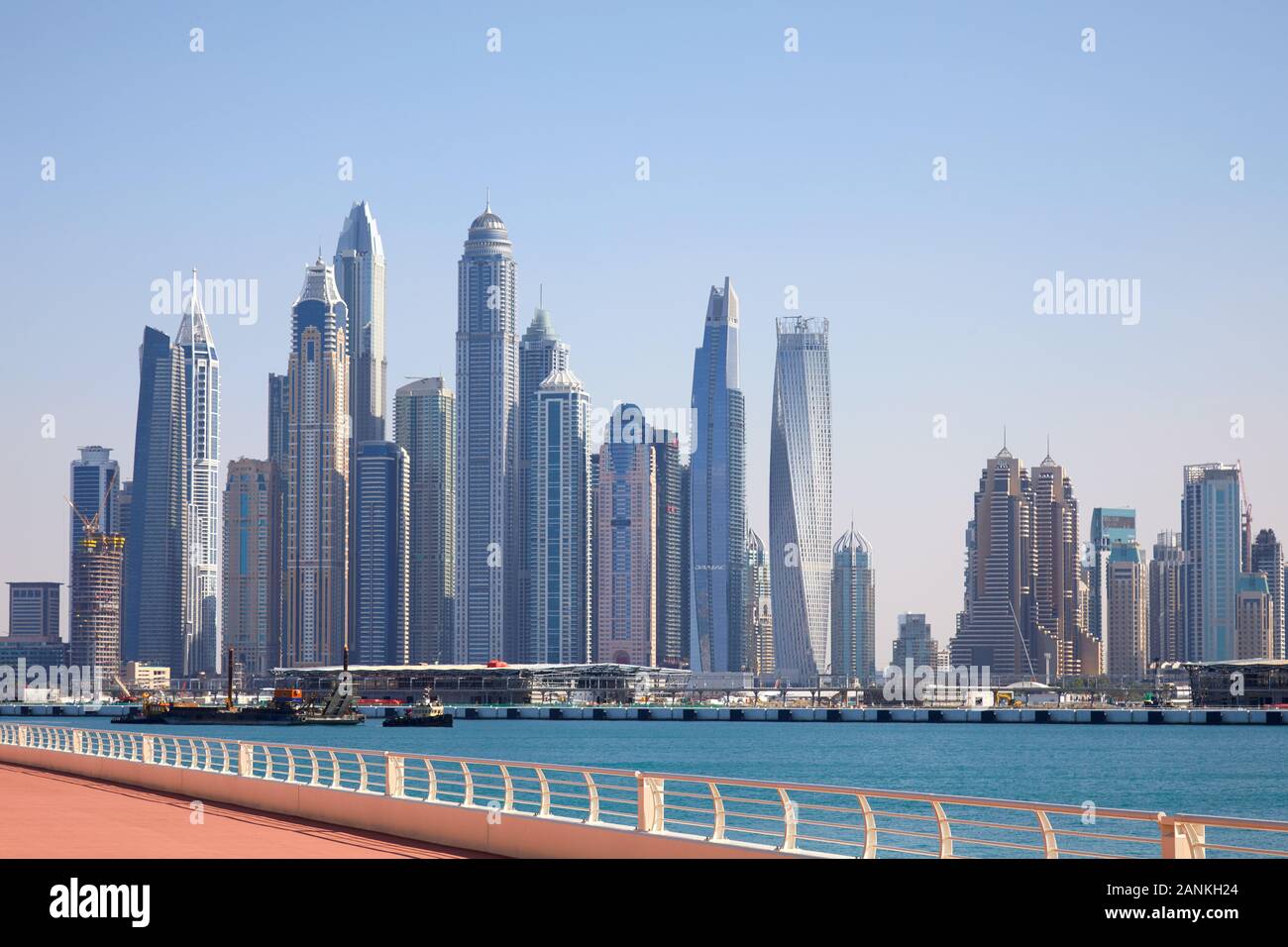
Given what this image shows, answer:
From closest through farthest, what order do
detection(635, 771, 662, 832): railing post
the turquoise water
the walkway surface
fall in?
A: detection(635, 771, 662, 832): railing post < the walkway surface < the turquoise water

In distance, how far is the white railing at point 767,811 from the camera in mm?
18922

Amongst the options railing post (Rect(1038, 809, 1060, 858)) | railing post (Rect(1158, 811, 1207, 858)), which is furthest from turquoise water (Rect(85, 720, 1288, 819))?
railing post (Rect(1158, 811, 1207, 858))

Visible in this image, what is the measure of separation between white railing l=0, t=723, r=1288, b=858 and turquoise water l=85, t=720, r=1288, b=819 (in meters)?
17.7

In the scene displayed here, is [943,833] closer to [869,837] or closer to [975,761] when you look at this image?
[869,837]

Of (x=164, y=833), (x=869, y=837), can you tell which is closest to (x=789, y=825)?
(x=869, y=837)

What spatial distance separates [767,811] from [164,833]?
2137 inches

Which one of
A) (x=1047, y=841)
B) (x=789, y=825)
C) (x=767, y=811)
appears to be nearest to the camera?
(x=1047, y=841)

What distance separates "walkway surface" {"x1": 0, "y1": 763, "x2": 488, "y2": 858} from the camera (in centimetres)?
2470

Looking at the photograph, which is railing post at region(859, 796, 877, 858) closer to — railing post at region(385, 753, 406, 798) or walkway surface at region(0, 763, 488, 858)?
walkway surface at region(0, 763, 488, 858)

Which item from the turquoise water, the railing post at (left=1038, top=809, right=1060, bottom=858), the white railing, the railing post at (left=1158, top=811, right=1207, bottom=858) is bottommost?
the turquoise water

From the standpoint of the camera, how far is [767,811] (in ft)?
262
